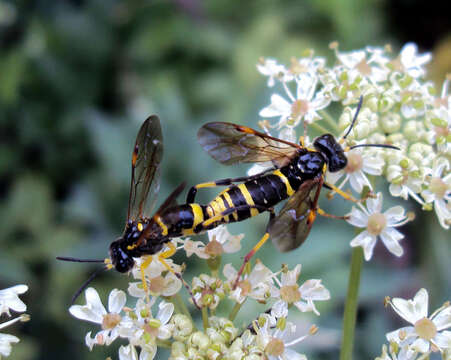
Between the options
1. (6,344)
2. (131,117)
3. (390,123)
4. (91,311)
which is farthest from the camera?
(131,117)

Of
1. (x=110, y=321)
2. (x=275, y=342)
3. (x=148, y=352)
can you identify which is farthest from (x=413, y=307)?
(x=110, y=321)

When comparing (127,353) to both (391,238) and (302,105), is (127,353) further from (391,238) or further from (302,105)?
(302,105)

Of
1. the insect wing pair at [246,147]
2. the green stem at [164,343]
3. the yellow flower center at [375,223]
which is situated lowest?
the green stem at [164,343]

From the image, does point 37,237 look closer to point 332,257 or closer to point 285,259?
point 285,259

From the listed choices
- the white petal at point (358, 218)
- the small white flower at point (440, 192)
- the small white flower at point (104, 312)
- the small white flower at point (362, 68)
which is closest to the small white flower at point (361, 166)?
the white petal at point (358, 218)

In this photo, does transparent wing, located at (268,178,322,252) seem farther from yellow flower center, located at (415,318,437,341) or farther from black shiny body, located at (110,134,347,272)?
yellow flower center, located at (415,318,437,341)

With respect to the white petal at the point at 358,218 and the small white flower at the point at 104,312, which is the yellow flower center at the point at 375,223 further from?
the small white flower at the point at 104,312
